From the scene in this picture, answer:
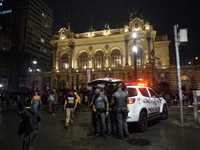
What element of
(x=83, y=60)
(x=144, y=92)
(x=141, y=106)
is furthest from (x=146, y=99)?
(x=83, y=60)

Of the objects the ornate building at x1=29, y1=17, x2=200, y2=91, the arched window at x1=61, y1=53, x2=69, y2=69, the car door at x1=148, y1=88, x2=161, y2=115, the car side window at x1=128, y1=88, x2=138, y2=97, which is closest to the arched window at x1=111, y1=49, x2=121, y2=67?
the ornate building at x1=29, y1=17, x2=200, y2=91

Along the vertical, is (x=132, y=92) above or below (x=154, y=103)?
above

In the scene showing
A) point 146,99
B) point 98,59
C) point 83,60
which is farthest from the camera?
point 83,60

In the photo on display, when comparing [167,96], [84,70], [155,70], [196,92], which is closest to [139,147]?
[196,92]

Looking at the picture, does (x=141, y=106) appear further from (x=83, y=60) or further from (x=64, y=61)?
(x=64, y=61)

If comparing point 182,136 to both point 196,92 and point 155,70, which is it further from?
point 155,70

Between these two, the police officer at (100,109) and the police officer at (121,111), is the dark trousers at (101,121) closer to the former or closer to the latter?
the police officer at (100,109)

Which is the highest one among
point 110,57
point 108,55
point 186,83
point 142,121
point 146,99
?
point 108,55

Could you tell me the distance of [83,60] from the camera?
37.3 metres

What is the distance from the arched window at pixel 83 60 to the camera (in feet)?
122

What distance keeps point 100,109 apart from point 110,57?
30208mm

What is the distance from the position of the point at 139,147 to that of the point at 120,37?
32564 mm

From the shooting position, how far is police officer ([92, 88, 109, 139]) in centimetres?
540

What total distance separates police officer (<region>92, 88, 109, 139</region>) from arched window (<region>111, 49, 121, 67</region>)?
29554 millimetres
